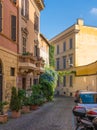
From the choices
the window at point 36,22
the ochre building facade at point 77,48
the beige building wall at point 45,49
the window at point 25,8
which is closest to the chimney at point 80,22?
the ochre building facade at point 77,48

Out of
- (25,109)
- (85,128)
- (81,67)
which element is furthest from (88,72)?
(85,128)

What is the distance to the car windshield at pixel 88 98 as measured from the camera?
16688 mm

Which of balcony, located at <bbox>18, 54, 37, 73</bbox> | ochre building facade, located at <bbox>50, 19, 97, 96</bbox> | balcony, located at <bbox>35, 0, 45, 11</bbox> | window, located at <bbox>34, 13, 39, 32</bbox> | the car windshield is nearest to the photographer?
the car windshield

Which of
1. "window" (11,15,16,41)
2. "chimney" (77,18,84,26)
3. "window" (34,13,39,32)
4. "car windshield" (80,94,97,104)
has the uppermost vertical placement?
"chimney" (77,18,84,26)

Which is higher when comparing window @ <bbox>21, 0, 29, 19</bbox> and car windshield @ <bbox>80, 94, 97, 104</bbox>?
window @ <bbox>21, 0, 29, 19</bbox>

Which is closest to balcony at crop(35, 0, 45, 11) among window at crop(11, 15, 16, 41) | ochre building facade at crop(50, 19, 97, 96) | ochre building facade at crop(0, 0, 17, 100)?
ochre building facade at crop(0, 0, 17, 100)

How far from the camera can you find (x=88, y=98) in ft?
55.5

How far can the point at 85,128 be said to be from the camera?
8336 mm

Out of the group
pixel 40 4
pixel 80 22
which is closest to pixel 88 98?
pixel 40 4

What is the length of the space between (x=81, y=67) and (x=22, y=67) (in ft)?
95.0

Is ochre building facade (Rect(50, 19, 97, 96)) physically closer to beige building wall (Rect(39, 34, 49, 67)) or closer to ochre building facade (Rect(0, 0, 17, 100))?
beige building wall (Rect(39, 34, 49, 67))

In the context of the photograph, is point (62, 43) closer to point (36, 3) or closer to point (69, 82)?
point (69, 82)

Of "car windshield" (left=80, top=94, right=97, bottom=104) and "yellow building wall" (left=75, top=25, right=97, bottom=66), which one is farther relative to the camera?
"yellow building wall" (left=75, top=25, right=97, bottom=66)

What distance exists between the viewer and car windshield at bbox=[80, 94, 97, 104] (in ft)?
54.7
